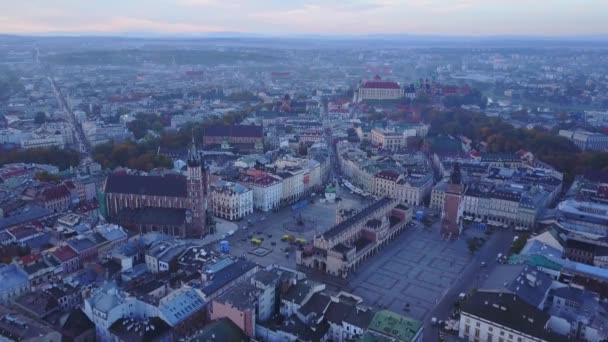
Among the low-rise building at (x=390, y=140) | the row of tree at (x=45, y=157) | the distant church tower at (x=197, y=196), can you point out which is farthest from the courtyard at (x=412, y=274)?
the row of tree at (x=45, y=157)

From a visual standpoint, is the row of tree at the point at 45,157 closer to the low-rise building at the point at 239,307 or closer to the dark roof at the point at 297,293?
the low-rise building at the point at 239,307

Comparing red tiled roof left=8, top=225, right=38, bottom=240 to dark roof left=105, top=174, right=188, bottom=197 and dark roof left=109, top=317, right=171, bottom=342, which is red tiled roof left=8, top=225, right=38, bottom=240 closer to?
dark roof left=105, top=174, right=188, bottom=197

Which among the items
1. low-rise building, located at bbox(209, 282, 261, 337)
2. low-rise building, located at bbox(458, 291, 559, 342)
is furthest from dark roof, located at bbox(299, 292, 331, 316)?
low-rise building, located at bbox(458, 291, 559, 342)

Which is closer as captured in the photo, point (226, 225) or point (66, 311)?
point (66, 311)

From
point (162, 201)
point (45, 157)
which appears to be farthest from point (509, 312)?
point (45, 157)

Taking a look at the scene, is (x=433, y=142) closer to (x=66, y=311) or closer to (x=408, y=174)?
(x=408, y=174)

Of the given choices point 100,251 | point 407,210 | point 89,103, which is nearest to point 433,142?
point 407,210
